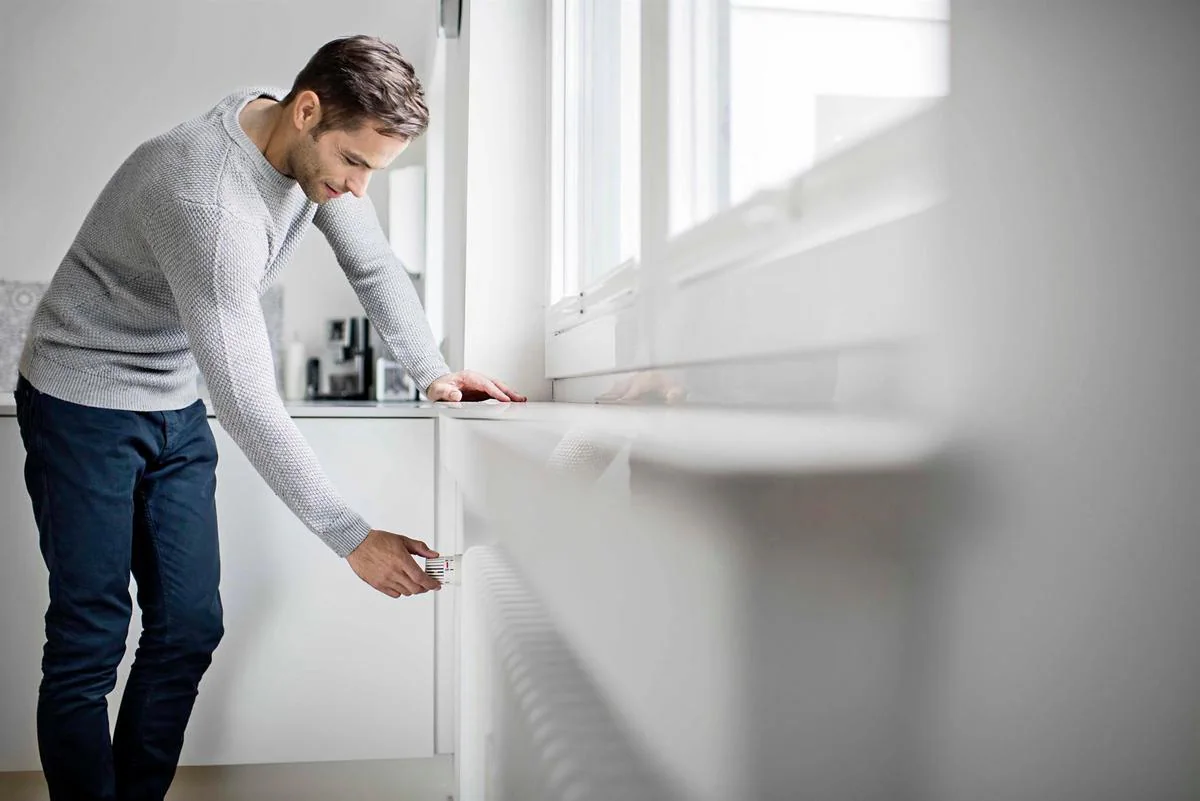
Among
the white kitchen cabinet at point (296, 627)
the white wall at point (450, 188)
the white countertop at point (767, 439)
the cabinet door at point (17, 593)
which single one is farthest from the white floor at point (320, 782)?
the white countertop at point (767, 439)

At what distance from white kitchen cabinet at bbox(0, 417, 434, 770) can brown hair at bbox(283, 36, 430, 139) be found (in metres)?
0.82

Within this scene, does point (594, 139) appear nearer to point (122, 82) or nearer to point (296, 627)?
point (296, 627)

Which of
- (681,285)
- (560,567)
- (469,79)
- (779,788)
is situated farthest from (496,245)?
(779,788)

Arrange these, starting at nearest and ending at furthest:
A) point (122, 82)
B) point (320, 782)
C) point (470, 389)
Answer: point (470, 389) < point (320, 782) < point (122, 82)

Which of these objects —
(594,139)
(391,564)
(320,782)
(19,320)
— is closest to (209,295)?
(391,564)

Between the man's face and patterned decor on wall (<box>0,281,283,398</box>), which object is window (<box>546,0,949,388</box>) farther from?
patterned decor on wall (<box>0,281,283,398</box>)

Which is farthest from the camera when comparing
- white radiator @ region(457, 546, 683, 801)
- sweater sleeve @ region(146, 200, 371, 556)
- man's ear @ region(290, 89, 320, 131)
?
man's ear @ region(290, 89, 320, 131)

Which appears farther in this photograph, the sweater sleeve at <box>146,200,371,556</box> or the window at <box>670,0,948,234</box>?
the sweater sleeve at <box>146,200,371,556</box>

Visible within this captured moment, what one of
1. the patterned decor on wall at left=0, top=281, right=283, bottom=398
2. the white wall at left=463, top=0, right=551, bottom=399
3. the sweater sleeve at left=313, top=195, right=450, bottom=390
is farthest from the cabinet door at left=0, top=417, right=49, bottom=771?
the white wall at left=463, top=0, right=551, bottom=399

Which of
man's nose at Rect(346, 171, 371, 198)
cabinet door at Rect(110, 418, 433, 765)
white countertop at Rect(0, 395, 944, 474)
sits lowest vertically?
cabinet door at Rect(110, 418, 433, 765)

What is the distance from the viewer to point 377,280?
58.6 inches

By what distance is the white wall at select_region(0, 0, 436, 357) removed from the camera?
261 centimetres

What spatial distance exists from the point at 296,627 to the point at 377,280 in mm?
768

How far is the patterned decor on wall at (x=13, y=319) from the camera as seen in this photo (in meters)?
2.52
